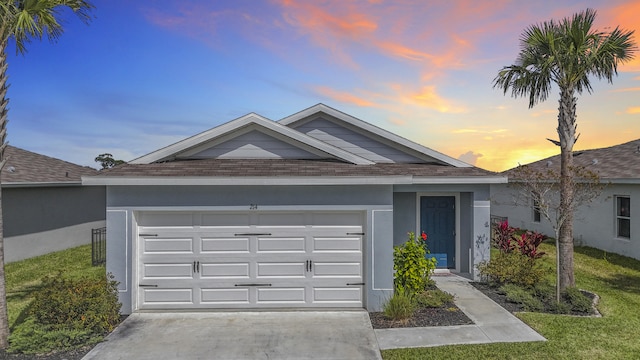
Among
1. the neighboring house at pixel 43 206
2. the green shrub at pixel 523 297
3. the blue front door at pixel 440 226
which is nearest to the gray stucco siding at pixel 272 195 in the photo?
the blue front door at pixel 440 226

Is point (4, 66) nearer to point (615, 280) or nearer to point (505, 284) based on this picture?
point (505, 284)

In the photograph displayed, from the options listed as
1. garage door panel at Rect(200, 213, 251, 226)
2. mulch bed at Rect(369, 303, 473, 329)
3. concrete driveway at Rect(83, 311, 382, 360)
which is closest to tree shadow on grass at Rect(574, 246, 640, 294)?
mulch bed at Rect(369, 303, 473, 329)

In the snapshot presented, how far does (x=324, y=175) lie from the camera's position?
775 centimetres

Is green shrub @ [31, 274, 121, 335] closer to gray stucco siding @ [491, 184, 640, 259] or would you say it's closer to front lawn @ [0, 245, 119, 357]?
front lawn @ [0, 245, 119, 357]

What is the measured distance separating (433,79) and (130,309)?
1263 centimetres

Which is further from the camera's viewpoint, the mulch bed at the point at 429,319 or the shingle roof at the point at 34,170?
the shingle roof at the point at 34,170

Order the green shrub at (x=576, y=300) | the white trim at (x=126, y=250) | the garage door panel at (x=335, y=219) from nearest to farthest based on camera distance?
the white trim at (x=126, y=250) < the green shrub at (x=576, y=300) < the garage door panel at (x=335, y=219)

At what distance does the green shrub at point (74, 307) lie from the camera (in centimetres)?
653

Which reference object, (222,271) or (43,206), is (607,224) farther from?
(43,206)

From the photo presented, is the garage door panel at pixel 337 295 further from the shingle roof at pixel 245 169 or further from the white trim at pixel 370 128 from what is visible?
the white trim at pixel 370 128

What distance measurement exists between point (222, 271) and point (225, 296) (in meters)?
0.61

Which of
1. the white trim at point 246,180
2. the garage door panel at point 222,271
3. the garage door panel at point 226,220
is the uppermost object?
the white trim at point 246,180

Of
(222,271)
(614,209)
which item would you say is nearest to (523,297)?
(222,271)

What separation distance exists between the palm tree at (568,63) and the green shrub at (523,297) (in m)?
1.01
